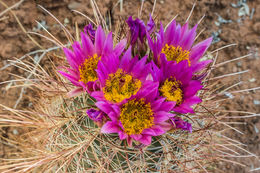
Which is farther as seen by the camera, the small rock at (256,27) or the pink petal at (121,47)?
the small rock at (256,27)

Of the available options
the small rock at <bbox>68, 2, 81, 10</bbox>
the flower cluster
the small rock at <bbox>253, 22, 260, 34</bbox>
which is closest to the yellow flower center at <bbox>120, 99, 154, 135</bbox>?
the flower cluster

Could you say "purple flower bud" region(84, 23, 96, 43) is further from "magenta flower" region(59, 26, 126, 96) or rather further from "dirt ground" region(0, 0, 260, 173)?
"dirt ground" region(0, 0, 260, 173)

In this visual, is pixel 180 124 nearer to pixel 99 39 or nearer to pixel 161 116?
pixel 161 116

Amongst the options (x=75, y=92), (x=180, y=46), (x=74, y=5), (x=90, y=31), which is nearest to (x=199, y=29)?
(x=74, y=5)

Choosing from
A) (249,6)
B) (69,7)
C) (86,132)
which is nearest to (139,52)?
(86,132)

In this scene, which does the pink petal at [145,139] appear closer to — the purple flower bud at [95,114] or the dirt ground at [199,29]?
the purple flower bud at [95,114]

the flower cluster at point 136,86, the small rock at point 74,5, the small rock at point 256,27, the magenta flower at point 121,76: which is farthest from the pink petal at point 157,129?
the small rock at point 256,27
